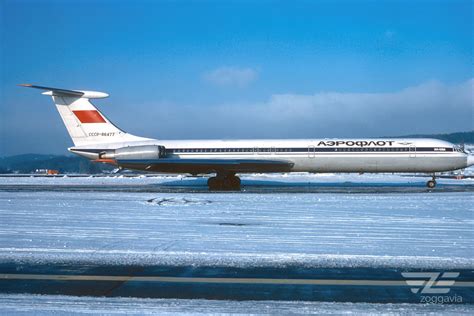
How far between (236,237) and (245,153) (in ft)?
50.6

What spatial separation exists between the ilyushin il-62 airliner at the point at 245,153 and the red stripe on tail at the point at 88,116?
11 mm

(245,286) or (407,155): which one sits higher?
(407,155)

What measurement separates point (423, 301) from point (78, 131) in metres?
24.3

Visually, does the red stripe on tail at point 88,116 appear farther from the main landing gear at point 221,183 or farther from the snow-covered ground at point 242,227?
the snow-covered ground at point 242,227

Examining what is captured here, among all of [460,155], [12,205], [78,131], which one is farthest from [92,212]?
[460,155]

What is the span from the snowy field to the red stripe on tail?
10467 mm

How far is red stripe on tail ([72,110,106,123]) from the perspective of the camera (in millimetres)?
26172

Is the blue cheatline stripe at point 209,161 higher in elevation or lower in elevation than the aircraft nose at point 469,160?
higher

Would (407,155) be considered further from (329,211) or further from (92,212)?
(92,212)

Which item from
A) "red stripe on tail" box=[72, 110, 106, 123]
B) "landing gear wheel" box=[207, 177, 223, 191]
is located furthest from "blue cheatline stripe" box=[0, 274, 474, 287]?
"red stripe on tail" box=[72, 110, 106, 123]

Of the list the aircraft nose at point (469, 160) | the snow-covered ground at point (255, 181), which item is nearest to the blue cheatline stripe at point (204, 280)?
the aircraft nose at point (469, 160)

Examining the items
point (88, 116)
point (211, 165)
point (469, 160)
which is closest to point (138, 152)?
point (211, 165)

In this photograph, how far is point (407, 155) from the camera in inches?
936

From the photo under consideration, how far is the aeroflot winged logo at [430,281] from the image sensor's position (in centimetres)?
594
